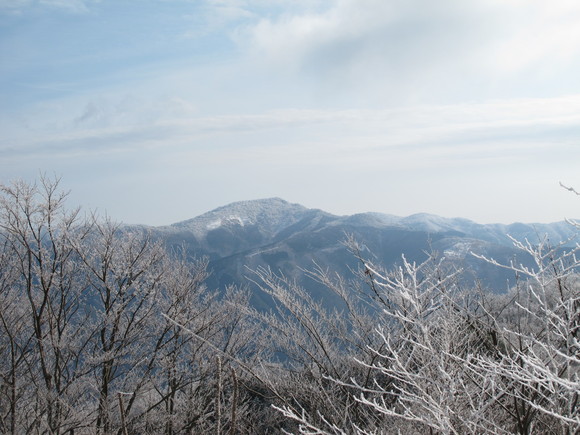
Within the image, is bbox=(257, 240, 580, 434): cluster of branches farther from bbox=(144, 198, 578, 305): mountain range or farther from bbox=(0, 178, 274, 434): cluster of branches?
bbox=(144, 198, 578, 305): mountain range

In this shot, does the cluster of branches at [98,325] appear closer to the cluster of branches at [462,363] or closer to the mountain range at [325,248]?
the cluster of branches at [462,363]

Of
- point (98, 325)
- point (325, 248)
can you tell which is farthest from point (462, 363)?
point (325, 248)

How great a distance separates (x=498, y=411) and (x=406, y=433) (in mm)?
1261

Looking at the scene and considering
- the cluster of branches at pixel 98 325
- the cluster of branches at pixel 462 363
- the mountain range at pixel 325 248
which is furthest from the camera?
the mountain range at pixel 325 248

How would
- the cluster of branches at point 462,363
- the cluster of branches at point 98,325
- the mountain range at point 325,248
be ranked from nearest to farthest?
the cluster of branches at point 462,363
the cluster of branches at point 98,325
the mountain range at point 325,248

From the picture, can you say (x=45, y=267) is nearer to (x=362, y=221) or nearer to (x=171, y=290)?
(x=171, y=290)

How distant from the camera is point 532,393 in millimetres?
4000

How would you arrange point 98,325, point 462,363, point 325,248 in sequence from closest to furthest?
1. point 462,363
2. point 98,325
3. point 325,248

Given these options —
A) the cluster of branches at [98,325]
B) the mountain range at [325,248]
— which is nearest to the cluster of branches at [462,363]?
the cluster of branches at [98,325]

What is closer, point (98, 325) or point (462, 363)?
point (462, 363)

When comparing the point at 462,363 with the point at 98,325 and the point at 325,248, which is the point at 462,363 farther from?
the point at 325,248

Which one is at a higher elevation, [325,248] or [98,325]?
[98,325]

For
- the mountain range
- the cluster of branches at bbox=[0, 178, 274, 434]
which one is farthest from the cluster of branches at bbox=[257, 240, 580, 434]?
the mountain range

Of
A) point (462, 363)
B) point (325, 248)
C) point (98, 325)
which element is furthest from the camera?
point (325, 248)
